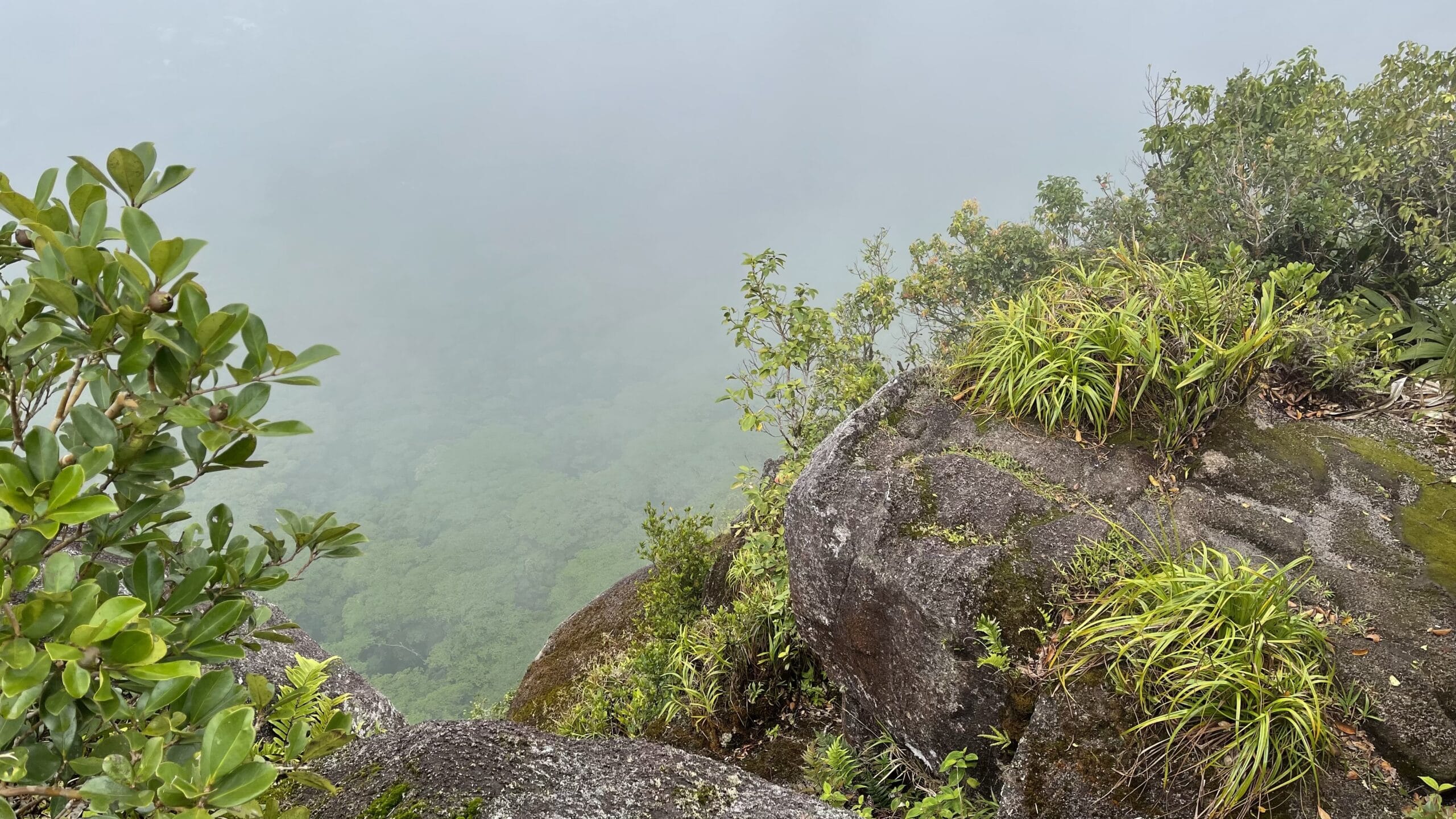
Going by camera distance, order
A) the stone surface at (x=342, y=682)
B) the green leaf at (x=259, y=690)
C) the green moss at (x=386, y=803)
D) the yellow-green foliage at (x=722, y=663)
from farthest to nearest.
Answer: the yellow-green foliage at (x=722, y=663) < the stone surface at (x=342, y=682) < the green moss at (x=386, y=803) < the green leaf at (x=259, y=690)

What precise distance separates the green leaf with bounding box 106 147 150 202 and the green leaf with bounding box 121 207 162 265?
0.06 ft

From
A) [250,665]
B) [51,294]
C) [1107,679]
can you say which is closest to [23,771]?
[51,294]

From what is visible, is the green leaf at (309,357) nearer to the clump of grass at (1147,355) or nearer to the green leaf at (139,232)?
the green leaf at (139,232)

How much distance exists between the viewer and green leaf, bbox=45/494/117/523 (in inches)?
33.6

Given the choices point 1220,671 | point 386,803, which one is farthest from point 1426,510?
point 386,803

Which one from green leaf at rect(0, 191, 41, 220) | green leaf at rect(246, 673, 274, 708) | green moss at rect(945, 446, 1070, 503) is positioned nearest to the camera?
green leaf at rect(0, 191, 41, 220)

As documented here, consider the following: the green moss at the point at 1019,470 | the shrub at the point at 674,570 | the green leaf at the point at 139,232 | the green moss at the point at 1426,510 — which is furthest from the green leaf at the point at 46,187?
the shrub at the point at 674,570

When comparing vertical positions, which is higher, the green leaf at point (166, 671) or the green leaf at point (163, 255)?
the green leaf at point (163, 255)

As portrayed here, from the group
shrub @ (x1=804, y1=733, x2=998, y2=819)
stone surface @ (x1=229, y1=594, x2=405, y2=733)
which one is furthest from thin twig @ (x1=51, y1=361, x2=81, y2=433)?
stone surface @ (x1=229, y1=594, x2=405, y2=733)

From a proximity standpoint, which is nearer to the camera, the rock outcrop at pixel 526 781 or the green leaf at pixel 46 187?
the green leaf at pixel 46 187

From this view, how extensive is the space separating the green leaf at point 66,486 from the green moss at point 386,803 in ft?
4.96

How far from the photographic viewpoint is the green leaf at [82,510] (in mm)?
854

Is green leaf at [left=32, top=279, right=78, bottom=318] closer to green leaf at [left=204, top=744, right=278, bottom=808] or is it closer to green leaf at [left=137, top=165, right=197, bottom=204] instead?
green leaf at [left=137, top=165, right=197, bottom=204]

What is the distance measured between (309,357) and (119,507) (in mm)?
453
